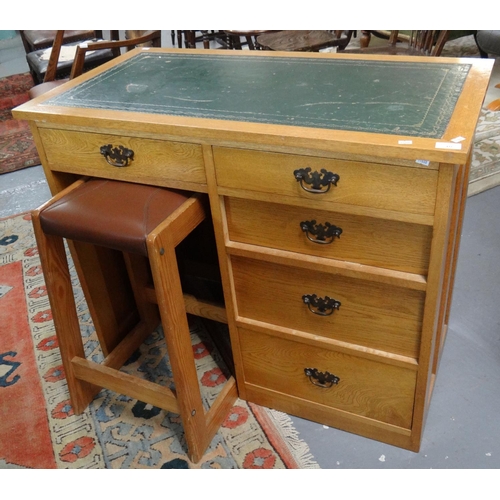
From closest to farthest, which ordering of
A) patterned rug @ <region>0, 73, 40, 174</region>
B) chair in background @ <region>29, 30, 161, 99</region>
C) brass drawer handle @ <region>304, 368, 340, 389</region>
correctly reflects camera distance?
1. brass drawer handle @ <region>304, 368, 340, 389</region>
2. chair in background @ <region>29, 30, 161, 99</region>
3. patterned rug @ <region>0, 73, 40, 174</region>

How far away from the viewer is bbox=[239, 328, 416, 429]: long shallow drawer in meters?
1.33

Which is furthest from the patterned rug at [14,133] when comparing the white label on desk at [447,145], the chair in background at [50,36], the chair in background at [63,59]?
the white label on desk at [447,145]

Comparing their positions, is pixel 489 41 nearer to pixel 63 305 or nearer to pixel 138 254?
pixel 138 254

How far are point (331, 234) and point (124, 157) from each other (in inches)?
20.3

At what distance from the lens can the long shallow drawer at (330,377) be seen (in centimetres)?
133

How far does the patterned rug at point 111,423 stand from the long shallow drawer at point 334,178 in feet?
2.36

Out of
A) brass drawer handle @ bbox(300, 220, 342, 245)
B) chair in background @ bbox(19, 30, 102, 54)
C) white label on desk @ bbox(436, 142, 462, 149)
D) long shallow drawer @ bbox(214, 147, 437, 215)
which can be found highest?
white label on desk @ bbox(436, 142, 462, 149)

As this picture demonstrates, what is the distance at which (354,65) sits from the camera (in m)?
1.42

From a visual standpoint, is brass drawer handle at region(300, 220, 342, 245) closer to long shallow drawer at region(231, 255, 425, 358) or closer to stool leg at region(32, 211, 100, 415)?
long shallow drawer at region(231, 255, 425, 358)

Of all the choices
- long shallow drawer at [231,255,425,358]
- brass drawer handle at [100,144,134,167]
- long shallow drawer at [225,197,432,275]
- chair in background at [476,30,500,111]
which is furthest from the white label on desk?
chair in background at [476,30,500,111]

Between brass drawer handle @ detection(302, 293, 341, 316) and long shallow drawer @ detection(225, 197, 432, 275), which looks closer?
long shallow drawer @ detection(225, 197, 432, 275)

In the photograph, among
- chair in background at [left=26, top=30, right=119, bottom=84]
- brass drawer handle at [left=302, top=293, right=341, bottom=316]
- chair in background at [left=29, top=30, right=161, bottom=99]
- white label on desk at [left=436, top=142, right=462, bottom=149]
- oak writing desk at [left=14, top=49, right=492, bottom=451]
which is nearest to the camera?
white label on desk at [left=436, top=142, right=462, bottom=149]

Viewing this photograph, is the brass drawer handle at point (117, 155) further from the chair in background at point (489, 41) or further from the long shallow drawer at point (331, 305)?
the chair in background at point (489, 41)
